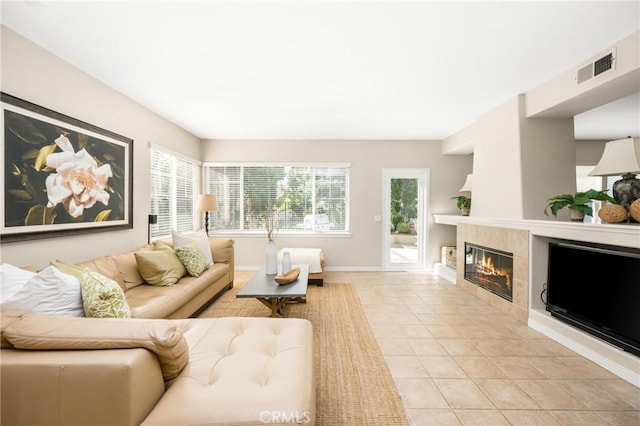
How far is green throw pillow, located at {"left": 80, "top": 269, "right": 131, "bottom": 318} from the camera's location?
5.57 feet

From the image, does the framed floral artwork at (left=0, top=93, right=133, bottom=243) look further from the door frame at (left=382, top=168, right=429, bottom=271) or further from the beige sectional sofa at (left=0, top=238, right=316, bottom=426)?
the door frame at (left=382, top=168, right=429, bottom=271)

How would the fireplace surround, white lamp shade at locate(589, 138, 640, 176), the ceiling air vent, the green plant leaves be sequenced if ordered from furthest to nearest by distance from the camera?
the fireplace surround, the green plant leaves, the ceiling air vent, white lamp shade at locate(589, 138, 640, 176)

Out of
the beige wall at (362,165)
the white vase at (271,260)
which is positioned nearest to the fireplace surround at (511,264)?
the beige wall at (362,165)

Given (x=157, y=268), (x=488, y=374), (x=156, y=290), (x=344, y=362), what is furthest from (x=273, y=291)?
(x=488, y=374)

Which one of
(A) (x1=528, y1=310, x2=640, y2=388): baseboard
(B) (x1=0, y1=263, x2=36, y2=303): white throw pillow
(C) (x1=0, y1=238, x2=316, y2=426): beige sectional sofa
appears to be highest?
(B) (x1=0, y1=263, x2=36, y2=303): white throw pillow

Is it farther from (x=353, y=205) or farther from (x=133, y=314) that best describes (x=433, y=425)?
(x=353, y=205)

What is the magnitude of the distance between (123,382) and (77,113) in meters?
2.85

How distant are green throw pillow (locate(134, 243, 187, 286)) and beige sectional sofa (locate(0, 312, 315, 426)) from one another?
66.4 inches

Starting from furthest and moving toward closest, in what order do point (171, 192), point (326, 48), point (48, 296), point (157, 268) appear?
point (171, 192) → point (157, 268) → point (326, 48) → point (48, 296)

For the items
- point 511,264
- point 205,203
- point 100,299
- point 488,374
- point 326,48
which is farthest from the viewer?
point 205,203

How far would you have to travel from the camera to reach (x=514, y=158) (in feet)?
11.0

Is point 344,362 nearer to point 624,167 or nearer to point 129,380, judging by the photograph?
point 129,380

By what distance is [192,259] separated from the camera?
3.35m

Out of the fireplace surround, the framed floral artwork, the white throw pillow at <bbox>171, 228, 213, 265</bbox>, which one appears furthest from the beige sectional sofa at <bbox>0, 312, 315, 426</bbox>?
the fireplace surround
